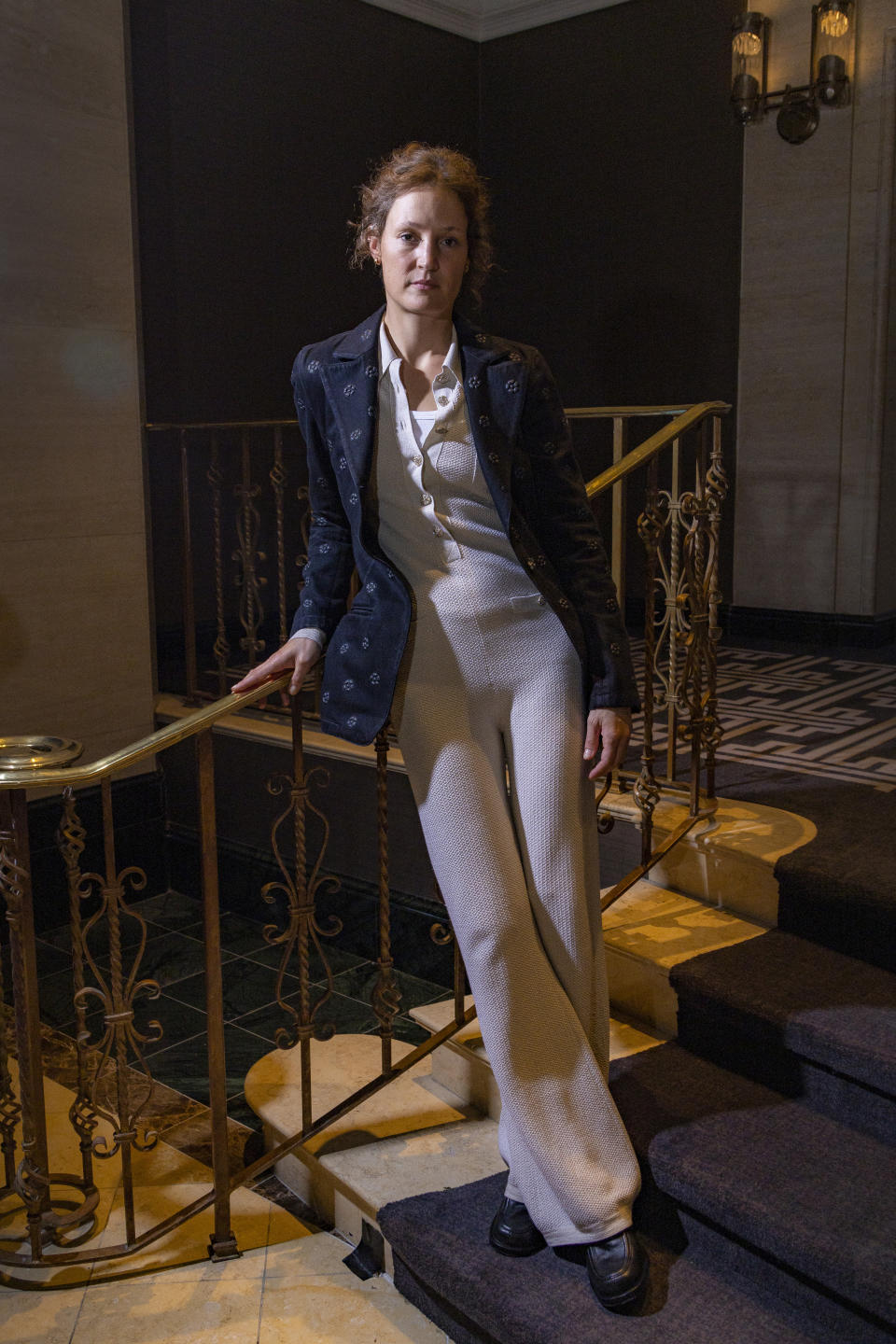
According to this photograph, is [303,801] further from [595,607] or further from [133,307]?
[133,307]

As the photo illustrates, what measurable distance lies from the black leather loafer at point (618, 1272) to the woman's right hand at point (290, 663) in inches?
41.5

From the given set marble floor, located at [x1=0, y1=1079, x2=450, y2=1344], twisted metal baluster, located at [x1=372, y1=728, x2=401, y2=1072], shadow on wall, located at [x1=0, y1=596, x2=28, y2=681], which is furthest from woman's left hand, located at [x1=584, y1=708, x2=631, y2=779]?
shadow on wall, located at [x1=0, y1=596, x2=28, y2=681]

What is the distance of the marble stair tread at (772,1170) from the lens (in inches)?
74.7

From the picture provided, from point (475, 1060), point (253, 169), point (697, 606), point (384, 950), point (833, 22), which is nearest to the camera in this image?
point (384, 950)

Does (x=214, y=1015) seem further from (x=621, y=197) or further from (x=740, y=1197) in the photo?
(x=621, y=197)

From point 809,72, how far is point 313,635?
485 centimetres

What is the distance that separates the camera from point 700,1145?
2.19 metres

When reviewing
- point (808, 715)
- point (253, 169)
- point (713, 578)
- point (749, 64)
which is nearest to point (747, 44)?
point (749, 64)

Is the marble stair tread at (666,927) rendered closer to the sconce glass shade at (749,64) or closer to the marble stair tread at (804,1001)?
the marble stair tread at (804,1001)

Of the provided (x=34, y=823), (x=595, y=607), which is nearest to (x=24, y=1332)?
(x=595, y=607)

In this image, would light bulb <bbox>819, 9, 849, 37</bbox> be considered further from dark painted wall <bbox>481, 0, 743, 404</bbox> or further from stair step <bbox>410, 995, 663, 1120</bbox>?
stair step <bbox>410, 995, 663, 1120</bbox>

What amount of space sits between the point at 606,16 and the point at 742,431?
7.84ft

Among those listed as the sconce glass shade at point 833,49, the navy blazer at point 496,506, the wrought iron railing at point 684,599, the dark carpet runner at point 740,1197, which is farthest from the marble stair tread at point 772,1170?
the sconce glass shade at point 833,49

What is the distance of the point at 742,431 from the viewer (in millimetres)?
6250
